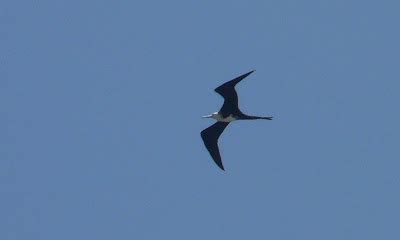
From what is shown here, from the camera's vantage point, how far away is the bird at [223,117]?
4203cm

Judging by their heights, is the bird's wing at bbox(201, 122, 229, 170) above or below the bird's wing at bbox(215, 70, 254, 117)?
below

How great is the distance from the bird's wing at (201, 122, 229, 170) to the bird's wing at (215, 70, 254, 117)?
128cm

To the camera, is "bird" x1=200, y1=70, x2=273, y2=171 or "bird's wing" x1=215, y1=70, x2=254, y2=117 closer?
"bird's wing" x1=215, y1=70, x2=254, y2=117

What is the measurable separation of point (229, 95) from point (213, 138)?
2.81m

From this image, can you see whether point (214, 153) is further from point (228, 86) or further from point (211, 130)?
point (228, 86)

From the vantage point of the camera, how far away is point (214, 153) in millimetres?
44875

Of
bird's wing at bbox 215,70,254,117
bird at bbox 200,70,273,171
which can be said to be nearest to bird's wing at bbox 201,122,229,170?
bird at bbox 200,70,273,171

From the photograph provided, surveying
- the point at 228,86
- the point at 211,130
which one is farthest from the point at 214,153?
the point at 228,86

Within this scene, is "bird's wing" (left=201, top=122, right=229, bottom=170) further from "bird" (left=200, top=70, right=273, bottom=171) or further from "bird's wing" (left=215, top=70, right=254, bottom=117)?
"bird's wing" (left=215, top=70, right=254, bottom=117)

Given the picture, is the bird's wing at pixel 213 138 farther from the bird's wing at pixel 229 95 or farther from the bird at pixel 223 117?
the bird's wing at pixel 229 95

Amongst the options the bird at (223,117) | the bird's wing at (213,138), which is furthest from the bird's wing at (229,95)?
the bird's wing at (213,138)

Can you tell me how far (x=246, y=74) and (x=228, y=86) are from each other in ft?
5.65

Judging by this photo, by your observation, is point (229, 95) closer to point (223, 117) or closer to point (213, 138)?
point (223, 117)

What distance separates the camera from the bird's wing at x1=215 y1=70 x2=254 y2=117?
4167 cm
